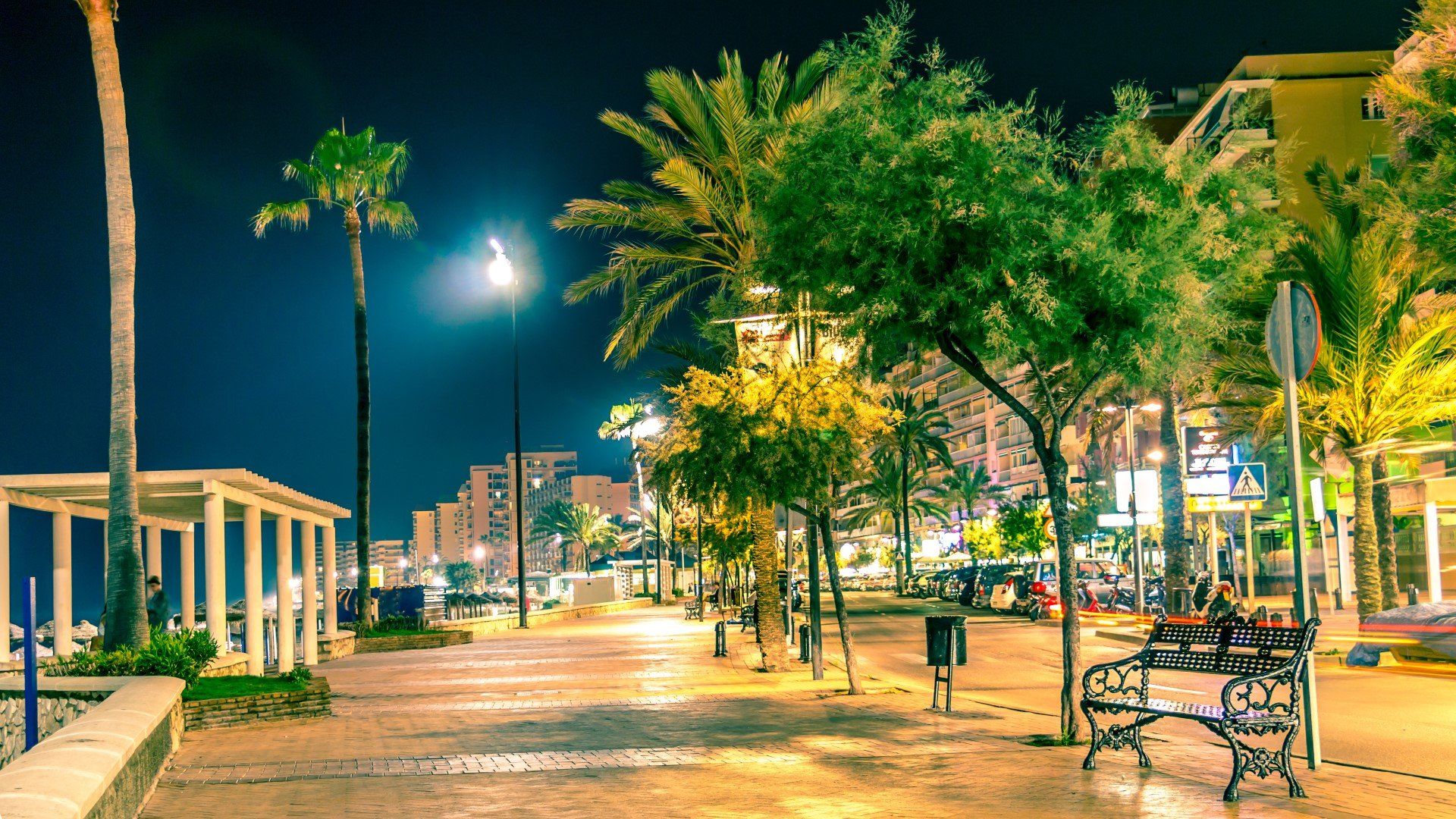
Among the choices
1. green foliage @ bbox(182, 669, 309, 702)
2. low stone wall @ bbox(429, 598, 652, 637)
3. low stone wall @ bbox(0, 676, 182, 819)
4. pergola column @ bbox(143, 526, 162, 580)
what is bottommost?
low stone wall @ bbox(429, 598, 652, 637)

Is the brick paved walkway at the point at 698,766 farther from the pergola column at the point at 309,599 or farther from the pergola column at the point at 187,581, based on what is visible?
the pergola column at the point at 187,581

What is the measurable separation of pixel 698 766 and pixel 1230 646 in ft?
13.7

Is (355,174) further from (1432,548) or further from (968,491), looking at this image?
(968,491)

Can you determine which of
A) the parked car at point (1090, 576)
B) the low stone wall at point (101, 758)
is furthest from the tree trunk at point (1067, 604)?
the parked car at point (1090, 576)

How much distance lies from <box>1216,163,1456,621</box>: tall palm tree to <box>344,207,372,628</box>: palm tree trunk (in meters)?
20.2

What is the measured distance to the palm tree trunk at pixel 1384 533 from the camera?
24.0m

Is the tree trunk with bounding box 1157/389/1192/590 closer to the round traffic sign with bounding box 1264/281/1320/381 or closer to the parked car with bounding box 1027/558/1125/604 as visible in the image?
the parked car with bounding box 1027/558/1125/604

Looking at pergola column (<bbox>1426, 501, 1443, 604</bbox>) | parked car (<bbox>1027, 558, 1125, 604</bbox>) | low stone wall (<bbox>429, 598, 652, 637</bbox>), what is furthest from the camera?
parked car (<bbox>1027, 558, 1125, 604</bbox>)

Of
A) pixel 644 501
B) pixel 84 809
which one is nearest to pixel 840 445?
pixel 84 809

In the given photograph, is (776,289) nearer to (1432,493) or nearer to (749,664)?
(749,664)

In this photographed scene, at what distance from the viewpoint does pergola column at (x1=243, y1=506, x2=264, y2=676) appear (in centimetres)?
2016

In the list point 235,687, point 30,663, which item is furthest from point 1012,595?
point 30,663

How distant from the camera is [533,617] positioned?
148 feet

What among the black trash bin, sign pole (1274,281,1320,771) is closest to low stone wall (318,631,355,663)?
the black trash bin
